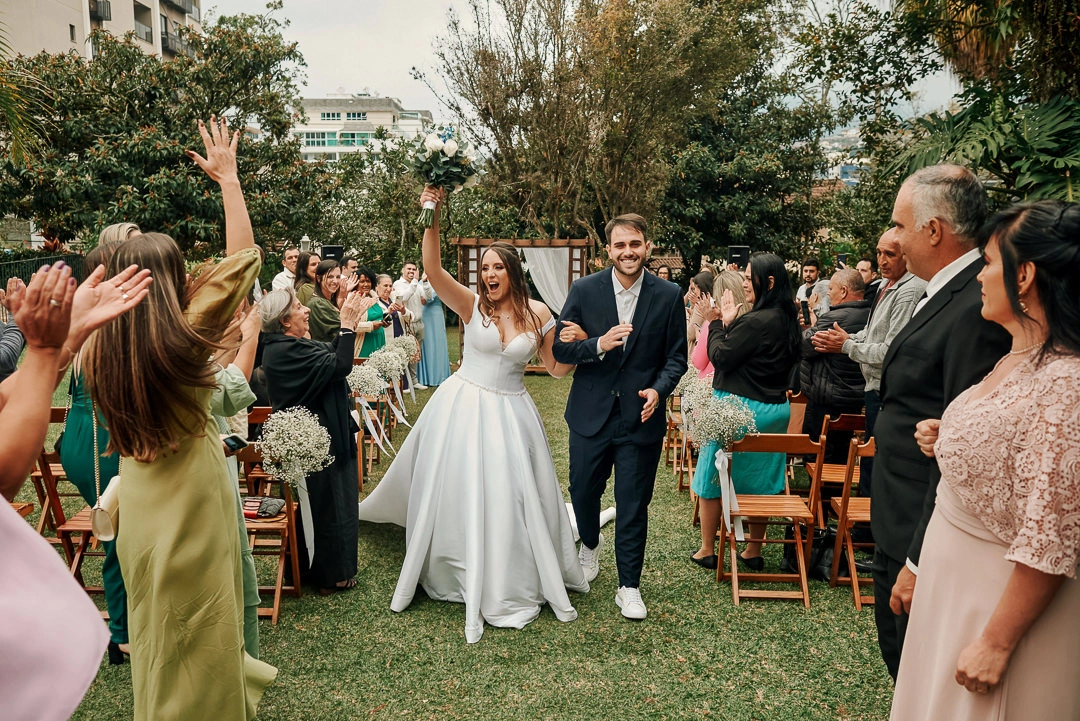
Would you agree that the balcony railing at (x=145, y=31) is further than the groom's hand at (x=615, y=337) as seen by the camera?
Yes

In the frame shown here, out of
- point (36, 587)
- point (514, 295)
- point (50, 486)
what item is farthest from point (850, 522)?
point (50, 486)

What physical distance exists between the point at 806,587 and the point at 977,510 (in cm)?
306

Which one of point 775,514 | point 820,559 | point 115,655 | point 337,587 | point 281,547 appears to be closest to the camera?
point 115,655

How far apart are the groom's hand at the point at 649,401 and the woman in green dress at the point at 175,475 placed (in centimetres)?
235

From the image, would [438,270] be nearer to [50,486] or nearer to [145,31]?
[50,486]

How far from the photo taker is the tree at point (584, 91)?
52.1 ft

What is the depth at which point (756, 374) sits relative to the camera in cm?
551

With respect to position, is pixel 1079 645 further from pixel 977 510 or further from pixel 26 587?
pixel 26 587

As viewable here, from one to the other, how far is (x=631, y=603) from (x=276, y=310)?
2857 millimetres

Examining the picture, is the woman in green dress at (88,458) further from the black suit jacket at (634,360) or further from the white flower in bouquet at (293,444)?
the black suit jacket at (634,360)

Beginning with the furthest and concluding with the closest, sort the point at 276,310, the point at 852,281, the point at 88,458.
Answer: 1. the point at 852,281
2. the point at 276,310
3. the point at 88,458

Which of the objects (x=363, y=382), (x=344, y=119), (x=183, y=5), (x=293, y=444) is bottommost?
(x=363, y=382)

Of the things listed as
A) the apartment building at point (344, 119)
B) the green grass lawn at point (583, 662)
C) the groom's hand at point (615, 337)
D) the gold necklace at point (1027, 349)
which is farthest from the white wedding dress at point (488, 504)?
the apartment building at point (344, 119)

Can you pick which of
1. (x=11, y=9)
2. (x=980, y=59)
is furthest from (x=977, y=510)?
(x=11, y=9)
